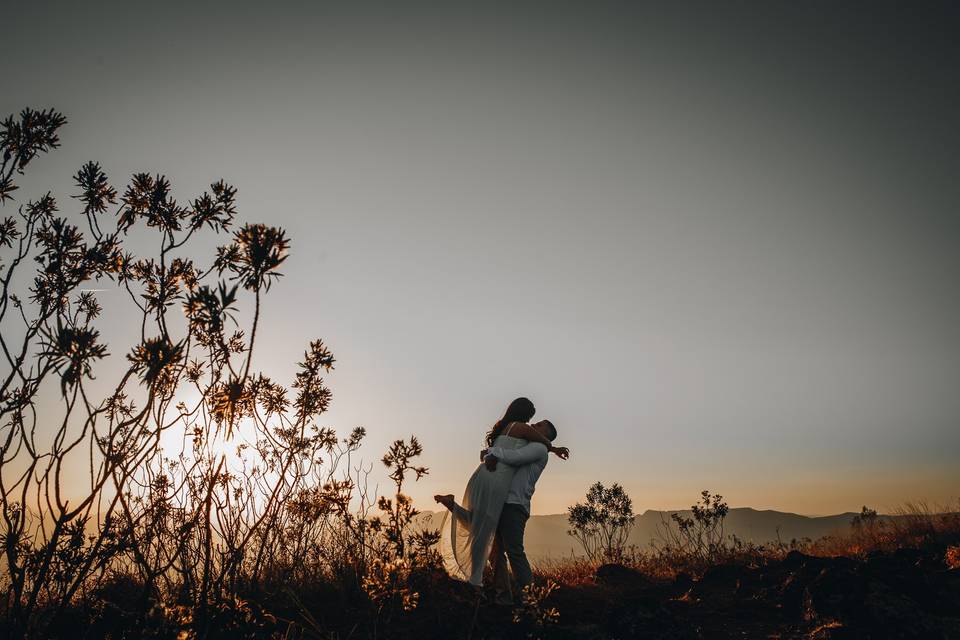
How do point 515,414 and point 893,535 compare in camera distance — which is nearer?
point 515,414

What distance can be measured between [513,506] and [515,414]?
40.5 inches

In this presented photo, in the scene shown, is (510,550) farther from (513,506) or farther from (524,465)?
(524,465)

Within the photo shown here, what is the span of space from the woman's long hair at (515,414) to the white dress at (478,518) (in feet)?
1.07

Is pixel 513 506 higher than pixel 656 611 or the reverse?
higher

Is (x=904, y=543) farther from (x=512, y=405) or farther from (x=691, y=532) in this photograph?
(x=512, y=405)

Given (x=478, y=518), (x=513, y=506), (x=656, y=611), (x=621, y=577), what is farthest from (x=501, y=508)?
(x=621, y=577)

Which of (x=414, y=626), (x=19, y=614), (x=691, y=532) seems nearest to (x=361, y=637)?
(x=414, y=626)

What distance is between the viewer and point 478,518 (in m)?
4.96

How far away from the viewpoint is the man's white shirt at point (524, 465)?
496 cm

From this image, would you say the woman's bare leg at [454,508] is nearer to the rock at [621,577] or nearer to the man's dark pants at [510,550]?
the man's dark pants at [510,550]

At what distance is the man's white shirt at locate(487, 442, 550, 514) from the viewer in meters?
4.96

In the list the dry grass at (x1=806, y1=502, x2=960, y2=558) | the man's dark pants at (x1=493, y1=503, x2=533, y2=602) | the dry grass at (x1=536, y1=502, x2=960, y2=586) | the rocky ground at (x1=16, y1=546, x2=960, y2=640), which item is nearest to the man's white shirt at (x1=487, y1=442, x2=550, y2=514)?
the man's dark pants at (x1=493, y1=503, x2=533, y2=602)

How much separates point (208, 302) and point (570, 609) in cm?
469

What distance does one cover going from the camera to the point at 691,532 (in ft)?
28.3
